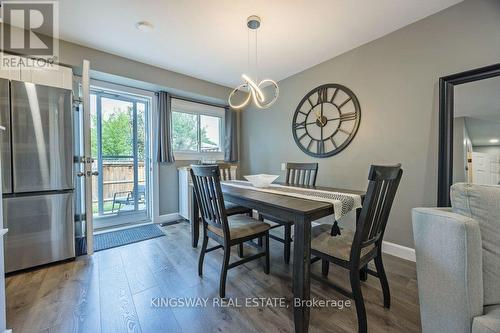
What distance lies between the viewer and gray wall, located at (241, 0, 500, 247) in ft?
5.89

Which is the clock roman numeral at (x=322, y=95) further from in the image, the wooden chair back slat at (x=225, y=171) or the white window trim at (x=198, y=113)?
the white window trim at (x=198, y=113)

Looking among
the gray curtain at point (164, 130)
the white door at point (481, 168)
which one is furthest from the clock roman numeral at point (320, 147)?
the gray curtain at point (164, 130)

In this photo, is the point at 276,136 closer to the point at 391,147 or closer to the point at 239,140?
the point at 239,140

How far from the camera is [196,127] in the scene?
153 inches

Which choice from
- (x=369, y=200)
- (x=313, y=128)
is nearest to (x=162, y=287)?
(x=369, y=200)

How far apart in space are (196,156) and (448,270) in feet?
11.7

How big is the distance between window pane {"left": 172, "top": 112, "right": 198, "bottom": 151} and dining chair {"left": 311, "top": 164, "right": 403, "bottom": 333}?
9.48 ft

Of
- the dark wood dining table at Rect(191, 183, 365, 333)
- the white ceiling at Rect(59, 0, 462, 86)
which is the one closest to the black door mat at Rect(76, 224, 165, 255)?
the dark wood dining table at Rect(191, 183, 365, 333)

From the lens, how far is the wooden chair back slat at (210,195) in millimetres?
1549

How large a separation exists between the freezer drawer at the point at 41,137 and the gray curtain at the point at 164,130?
4.12 feet

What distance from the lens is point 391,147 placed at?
2293 millimetres

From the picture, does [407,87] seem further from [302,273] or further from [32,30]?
[32,30]

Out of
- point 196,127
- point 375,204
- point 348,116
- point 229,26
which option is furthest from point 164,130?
point 375,204

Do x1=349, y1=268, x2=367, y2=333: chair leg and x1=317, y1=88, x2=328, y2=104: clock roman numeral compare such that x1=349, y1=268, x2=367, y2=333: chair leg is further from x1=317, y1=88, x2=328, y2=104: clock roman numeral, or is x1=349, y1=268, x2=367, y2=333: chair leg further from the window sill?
the window sill
